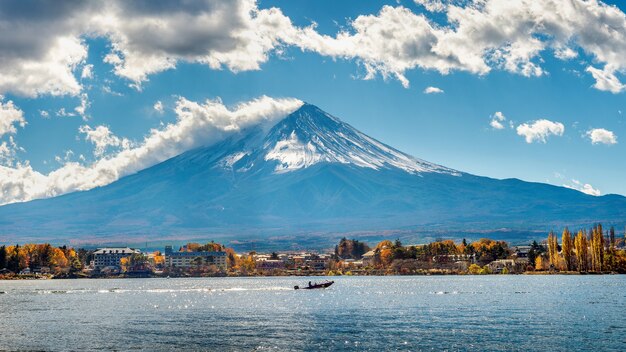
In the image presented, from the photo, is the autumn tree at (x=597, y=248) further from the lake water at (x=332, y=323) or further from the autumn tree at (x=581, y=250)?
the lake water at (x=332, y=323)

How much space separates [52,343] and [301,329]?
2067 cm

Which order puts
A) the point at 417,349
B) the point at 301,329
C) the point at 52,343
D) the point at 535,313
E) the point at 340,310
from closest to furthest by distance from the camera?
the point at 417,349
the point at 52,343
the point at 301,329
the point at 535,313
the point at 340,310

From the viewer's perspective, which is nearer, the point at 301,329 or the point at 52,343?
the point at 52,343

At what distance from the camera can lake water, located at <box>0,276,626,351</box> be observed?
62.8 m

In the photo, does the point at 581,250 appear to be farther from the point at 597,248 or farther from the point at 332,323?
the point at 332,323

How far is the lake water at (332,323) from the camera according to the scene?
62812 millimetres

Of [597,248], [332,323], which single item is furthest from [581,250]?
[332,323]

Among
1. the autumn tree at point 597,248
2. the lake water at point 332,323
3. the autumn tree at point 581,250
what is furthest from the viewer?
the autumn tree at point 581,250

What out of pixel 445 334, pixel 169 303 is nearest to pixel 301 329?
pixel 445 334

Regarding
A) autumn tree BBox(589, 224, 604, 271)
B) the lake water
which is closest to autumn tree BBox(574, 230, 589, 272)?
autumn tree BBox(589, 224, 604, 271)

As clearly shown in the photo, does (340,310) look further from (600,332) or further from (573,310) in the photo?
(600,332)

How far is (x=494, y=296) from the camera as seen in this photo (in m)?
114

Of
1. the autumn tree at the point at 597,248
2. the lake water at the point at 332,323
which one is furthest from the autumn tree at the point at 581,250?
the lake water at the point at 332,323

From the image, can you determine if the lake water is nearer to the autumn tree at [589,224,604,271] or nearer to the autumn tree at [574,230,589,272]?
the autumn tree at [589,224,604,271]
